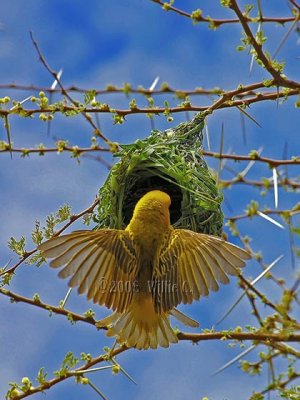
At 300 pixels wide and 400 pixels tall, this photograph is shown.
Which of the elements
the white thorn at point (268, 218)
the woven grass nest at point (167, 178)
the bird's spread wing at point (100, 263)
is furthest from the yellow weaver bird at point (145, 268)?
the white thorn at point (268, 218)

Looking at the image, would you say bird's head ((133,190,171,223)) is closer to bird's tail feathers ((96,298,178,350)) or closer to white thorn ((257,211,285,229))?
bird's tail feathers ((96,298,178,350))

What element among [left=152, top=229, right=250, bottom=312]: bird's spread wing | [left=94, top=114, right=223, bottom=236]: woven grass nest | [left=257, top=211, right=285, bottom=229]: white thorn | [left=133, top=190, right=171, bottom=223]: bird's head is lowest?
[left=257, top=211, right=285, bottom=229]: white thorn

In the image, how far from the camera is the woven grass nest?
118 inches

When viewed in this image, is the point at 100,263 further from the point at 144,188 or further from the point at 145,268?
the point at 144,188

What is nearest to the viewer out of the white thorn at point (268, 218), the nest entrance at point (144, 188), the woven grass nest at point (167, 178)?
the white thorn at point (268, 218)

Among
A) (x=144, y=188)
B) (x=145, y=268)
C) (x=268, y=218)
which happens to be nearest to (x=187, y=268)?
(x=145, y=268)

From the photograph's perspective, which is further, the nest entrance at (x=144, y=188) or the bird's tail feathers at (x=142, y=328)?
the nest entrance at (x=144, y=188)

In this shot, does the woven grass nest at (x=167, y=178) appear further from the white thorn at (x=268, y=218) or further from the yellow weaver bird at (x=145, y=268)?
the white thorn at (x=268, y=218)

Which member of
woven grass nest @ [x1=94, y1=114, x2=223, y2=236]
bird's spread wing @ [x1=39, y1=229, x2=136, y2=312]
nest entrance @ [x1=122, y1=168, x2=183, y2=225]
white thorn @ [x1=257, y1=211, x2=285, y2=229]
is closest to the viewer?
white thorn @ [x1=257, y1=211, x2=285, y2=229]

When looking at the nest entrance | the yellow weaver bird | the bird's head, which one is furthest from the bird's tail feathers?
the nest entrance

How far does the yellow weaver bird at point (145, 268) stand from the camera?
2863 millimetres

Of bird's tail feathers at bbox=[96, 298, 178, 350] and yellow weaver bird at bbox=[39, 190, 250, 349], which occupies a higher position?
yellow weaver bird at bbox=[39, 190, 250, 349]

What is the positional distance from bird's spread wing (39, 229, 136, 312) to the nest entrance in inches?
12.5

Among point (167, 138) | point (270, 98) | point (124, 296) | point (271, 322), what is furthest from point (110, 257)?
point (271, 322)
